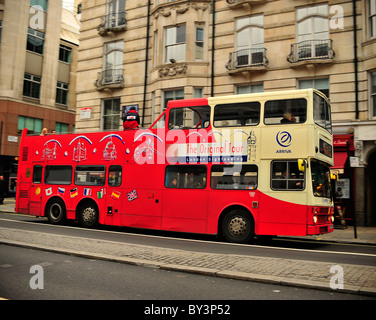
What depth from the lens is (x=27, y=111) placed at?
34.8 metres

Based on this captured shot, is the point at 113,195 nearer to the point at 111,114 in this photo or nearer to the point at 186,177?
the point at 186,177

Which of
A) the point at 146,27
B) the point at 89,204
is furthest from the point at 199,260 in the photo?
the point at 146,27

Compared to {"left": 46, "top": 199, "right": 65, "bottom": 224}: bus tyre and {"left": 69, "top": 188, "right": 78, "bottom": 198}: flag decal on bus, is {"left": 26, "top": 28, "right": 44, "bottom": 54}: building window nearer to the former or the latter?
{"left": 46, "top": 199, "right": 65, "bottom": 224}: bus tyre

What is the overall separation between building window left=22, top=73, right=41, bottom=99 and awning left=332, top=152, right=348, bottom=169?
29.2 m

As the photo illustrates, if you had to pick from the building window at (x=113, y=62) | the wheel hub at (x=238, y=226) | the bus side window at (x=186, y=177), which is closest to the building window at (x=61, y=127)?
the building window at (x=113, y=62)

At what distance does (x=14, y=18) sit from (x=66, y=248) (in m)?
32.4

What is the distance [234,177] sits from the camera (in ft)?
37.4

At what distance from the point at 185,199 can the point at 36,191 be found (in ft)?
23.9

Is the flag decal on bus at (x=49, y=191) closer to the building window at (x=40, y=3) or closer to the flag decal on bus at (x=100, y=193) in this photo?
the flag decal on bus at (x=100, y=193)

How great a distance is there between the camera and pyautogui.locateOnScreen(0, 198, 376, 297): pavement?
569 centimetres

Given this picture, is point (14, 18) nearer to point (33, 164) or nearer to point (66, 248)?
point (33, 164)

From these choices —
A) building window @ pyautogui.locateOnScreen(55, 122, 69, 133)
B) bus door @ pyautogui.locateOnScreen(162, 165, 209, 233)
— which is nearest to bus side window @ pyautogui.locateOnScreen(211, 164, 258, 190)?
bus door @ pyautogui.locateOnScreen(162, 165, 209, 233)

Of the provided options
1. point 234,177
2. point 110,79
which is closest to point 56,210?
point 234,177

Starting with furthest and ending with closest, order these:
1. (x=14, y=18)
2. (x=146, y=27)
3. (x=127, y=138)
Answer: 1. (x=14, y=18)
2. (x=146, y=27)
3. (x=127, y=138)
